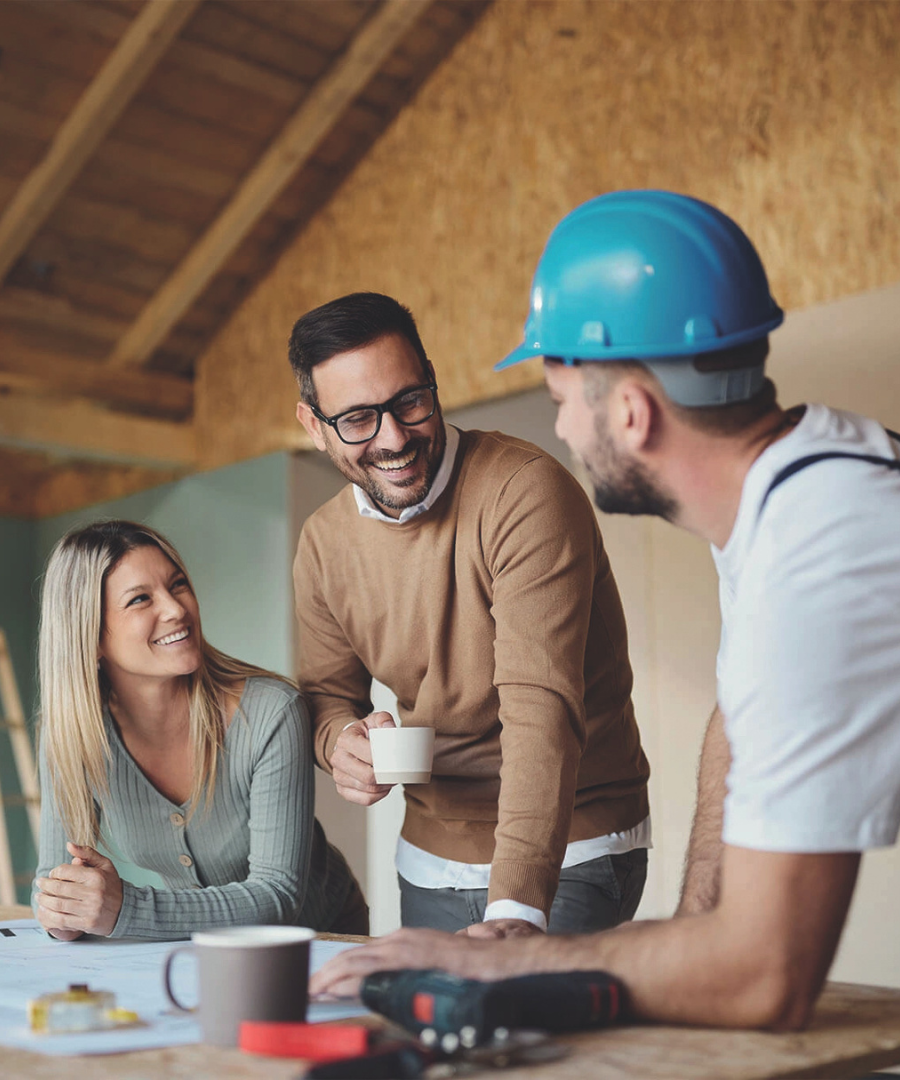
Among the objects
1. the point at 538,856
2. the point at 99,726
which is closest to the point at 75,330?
the point at 99,726

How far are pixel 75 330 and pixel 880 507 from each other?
15.4 ft

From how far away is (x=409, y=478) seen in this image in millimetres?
1834

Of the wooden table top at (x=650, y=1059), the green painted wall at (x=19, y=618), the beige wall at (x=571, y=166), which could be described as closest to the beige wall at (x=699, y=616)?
the beige wall at (x=571, y=166)

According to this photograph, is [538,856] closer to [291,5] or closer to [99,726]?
[99,726]

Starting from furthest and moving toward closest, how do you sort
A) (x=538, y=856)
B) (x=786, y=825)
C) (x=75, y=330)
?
(x=75, y=330) < (x=538, y=856) < (x=786, y=825)

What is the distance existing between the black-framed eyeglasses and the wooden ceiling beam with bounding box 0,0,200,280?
9.36 feet

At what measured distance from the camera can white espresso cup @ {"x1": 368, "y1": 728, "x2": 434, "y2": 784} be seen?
167 cm

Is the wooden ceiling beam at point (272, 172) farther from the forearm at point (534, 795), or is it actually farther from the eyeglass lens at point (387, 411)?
the forearm at point (534, 795)

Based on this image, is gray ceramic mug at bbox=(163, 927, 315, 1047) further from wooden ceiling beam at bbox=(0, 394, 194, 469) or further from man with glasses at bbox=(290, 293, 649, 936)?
wooden ceiling beam at bbox=(0, 394, 194, 469)

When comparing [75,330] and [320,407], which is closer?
[320,407]

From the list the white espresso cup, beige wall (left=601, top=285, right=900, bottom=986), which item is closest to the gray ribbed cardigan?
the white espresso cup

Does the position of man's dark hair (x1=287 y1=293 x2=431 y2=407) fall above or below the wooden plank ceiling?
below

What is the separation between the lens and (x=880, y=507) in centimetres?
100

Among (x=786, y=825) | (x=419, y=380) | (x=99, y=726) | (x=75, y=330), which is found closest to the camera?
(x=786, y=825)
